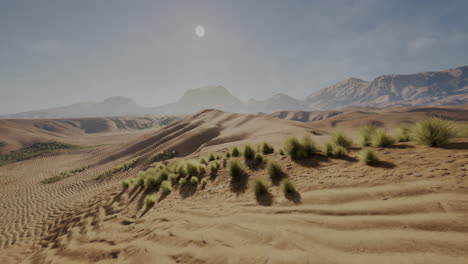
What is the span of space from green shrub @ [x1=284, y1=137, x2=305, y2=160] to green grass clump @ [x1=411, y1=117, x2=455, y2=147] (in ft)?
8.96

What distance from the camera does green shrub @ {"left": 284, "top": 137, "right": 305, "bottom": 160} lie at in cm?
521

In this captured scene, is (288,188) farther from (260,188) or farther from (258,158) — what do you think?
(258,158)

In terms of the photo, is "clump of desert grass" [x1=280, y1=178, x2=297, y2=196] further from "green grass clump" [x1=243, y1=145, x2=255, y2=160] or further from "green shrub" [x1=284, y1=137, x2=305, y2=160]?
"green grass clump" [x1=243, y1=145, x2=255, y2=160]

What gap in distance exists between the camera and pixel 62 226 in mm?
6031

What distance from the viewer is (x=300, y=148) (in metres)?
5.36

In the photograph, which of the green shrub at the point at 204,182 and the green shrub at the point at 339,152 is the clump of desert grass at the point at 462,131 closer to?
the green shrub at the point at 339,152

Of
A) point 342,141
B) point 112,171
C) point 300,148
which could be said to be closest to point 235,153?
point 300,148

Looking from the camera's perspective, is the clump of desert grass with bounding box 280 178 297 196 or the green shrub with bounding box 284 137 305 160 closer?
the clump of desert grass with bounding box 280 178 297 196

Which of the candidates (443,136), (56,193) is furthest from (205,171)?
(56,193)

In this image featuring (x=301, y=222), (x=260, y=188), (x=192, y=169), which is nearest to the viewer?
(x=301, y=222)

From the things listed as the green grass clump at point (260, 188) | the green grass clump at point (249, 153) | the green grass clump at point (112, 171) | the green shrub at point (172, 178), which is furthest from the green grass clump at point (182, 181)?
the green grass clump at point (112, 171)

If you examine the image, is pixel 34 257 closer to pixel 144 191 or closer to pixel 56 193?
pixel 144 191

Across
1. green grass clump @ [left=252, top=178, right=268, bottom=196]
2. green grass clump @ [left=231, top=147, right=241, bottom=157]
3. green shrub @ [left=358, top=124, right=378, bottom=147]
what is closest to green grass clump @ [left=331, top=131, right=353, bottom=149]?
green shrub @ [left=358, top=124, right=378, bottom=147]

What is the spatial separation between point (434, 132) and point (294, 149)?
3189 millimetres
